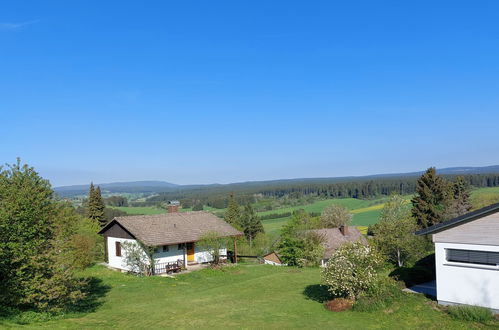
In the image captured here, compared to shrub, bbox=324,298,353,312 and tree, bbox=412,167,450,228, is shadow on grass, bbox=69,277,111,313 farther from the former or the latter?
tree, bbox=412,167,450,228

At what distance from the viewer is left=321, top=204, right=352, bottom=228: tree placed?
64.8m

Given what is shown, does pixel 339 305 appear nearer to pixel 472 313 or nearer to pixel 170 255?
pixel 472 313

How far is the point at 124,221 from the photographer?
1236 inches

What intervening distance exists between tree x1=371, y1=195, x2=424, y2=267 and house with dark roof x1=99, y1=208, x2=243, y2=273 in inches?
470

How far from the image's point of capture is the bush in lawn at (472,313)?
13.3 metres

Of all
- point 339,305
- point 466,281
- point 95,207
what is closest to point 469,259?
point 466,281

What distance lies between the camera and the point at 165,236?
98.3ft

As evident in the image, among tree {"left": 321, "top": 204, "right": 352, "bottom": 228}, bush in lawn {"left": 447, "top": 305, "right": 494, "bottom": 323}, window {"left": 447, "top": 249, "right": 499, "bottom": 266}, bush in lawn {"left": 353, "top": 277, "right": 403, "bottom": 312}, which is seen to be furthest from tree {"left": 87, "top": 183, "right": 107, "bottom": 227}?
bush in lawn {"left": 447, "top": 305, "right": 494, "bottom": 323}

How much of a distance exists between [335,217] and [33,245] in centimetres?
5607

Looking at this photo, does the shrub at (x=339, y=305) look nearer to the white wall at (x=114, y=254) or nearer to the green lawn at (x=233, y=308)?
the green lawn at (x=233, y=308)

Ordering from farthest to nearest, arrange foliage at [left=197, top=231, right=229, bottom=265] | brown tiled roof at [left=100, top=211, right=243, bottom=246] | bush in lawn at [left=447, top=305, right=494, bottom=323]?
foliage at [left=197, top=231, right=229, bottom=265]
brown tiled roof at [left=100, top=211, right=243, bottom=246]
bush in lawn at [left=447, top=305, right=494, bottom=323]

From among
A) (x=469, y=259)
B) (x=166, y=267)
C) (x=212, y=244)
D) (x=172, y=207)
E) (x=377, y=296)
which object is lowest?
(x=166, y=267)

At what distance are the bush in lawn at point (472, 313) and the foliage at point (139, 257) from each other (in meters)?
20.4

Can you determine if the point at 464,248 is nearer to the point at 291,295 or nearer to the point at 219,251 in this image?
the point at 291,295
